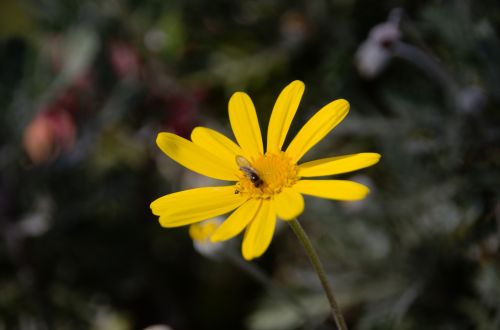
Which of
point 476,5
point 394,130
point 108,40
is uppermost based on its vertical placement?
point 108,40

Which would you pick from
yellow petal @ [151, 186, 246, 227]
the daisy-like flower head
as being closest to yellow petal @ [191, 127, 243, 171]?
the daisy-like flower head

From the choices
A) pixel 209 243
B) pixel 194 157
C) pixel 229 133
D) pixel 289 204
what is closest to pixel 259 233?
pixel 289 204

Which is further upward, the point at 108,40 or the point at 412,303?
the point at 108,40

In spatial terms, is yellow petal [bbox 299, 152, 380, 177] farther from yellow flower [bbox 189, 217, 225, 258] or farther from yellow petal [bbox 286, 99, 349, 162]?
yellow flower [bbox 189, 217, 225, 258]

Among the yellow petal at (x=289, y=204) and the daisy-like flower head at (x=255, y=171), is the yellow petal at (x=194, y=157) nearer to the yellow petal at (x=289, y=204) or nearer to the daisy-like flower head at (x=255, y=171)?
the daisy-like flower head at (x=255, y=171)

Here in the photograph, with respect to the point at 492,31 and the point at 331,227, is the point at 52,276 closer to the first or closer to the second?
the point at 331,227

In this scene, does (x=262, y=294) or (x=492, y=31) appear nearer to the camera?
(x=492, y=31)

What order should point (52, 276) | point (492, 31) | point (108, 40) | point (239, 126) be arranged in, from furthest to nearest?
point (108, 40)
point (52, 276)
point (492, 31)
point (239, 126)

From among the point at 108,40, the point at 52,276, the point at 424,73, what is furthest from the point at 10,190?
the point at 424,73
